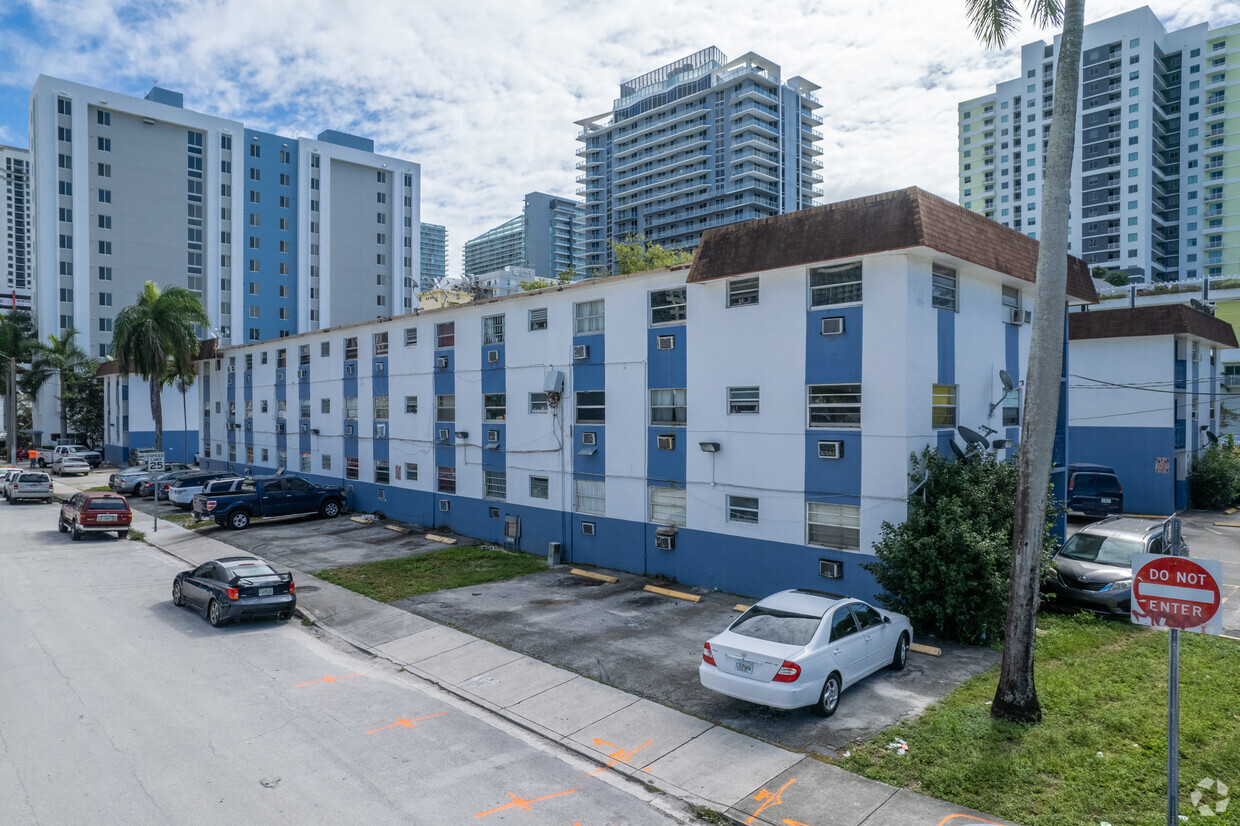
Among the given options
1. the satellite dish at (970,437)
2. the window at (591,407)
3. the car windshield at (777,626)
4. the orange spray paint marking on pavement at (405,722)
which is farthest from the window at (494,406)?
the car windshield at (777,626)

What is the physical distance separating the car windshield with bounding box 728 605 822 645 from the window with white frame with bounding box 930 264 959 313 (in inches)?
310

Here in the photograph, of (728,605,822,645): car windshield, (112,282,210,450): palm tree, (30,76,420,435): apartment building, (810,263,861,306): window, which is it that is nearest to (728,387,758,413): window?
(810,263,861,306): window

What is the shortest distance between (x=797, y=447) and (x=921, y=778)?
8.57m

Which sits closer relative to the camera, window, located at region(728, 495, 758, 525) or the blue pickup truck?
window, located at region(728, 495, 758, 525)

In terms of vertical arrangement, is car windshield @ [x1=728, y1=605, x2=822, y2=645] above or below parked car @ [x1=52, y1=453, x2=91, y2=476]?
above

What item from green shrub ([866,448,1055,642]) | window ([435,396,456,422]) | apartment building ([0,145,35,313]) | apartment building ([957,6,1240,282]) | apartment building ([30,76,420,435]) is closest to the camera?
green shrub ([866,448,1055,642])

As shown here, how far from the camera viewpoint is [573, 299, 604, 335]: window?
20609 mm

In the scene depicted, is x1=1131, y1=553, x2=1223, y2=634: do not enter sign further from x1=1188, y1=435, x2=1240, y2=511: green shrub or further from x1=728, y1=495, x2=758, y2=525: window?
x1=1188, y1=435, x2=1240, y2=511: green shrub

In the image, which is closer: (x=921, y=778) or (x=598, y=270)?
(x=921, y=778)

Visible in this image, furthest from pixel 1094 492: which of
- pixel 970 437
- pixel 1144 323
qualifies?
pixel 970 437

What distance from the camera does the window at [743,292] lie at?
16.9 meters

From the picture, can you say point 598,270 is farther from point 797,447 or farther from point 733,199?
point 797,447

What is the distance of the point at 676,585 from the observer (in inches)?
712

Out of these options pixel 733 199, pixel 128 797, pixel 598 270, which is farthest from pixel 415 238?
pixel 128 797
